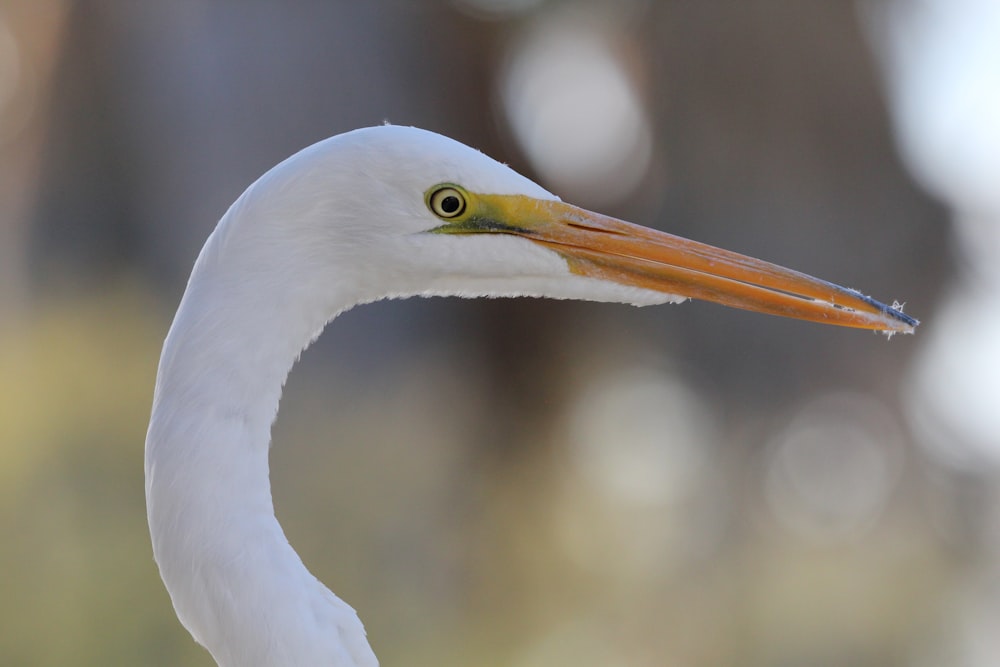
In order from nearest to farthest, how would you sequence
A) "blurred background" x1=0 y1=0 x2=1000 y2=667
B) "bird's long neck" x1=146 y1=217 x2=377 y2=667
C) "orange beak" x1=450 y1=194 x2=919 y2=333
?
1. "bird's long neck" x1=146 y1=217 x2=377 y2=667
2. "orange beak" x1=450 y1=194 x2=919 y2=333
3. "blurred background" x1=0 y1=0 x2=1000 y2=667

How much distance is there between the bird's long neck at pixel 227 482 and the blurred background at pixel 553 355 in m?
2.69

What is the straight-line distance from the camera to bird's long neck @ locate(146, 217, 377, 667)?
0.62 meters

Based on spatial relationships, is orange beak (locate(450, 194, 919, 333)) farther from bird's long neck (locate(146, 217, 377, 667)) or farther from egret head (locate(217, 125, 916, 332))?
bird's long neck (locate(146, 217, 377, 667))

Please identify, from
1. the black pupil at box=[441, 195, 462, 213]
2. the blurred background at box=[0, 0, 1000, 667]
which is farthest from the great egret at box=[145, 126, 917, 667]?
the blurred background at box=[0, 0, 1000, 667]

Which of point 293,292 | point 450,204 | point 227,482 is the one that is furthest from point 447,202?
point 227,482

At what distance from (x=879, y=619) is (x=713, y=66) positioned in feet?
7.91

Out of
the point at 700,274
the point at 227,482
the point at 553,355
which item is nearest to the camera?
the point at 227,482

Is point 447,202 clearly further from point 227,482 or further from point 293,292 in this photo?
point 227,482

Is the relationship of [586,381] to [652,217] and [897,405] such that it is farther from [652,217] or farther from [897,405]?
[897,405]

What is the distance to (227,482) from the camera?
628 millimetres

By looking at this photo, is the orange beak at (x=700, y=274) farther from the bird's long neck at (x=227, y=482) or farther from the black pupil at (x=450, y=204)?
the bird's long neck at (x=227, y=482)

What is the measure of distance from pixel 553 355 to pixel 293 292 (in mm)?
3655

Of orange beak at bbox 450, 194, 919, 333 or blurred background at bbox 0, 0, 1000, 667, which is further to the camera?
blurred background at bbox 0, 0, 1000, 667

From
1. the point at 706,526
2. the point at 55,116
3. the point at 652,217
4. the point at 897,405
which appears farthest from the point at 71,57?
the point at 897,405
